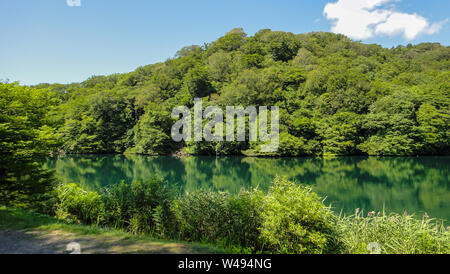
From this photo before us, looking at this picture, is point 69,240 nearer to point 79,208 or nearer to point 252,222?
point 79,208

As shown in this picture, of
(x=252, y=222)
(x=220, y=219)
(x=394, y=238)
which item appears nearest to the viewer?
(x=394, y=238)

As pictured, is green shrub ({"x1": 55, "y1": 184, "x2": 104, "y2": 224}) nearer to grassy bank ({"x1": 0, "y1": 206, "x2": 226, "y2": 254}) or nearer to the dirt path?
grassy bank ({"x1": 0, "y1": 206, "x2": 226, "y2": 254})

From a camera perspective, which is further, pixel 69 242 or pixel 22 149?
pixel 22 149

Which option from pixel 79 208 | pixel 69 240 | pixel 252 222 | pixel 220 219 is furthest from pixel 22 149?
pixel 252 222

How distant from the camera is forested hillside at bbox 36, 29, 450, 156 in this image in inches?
1244

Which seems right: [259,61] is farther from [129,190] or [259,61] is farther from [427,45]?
[129,190]

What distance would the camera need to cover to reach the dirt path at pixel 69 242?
11.4 ft

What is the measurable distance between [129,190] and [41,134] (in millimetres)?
2803

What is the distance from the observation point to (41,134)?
21.7 feet

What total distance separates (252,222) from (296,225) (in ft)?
3.10

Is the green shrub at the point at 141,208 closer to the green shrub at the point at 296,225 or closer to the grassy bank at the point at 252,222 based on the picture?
the grassy bank at the point at 252,222

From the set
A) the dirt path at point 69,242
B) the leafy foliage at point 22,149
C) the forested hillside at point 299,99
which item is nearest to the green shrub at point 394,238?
the dirt path at point 69,242

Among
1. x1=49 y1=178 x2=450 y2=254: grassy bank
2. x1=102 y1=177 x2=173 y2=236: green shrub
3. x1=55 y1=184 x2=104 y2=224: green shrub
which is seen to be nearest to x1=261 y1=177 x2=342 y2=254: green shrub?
x1=49 y1=178 x2=450 y2=254: grassy bank

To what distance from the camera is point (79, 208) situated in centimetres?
622
